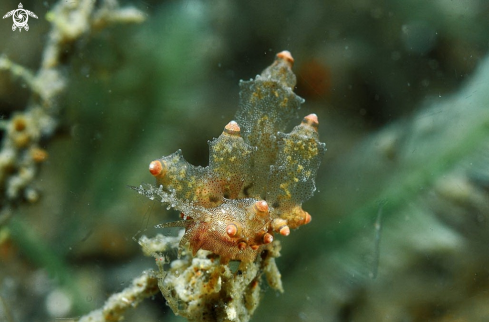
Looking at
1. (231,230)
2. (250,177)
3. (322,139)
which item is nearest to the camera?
(231,230)

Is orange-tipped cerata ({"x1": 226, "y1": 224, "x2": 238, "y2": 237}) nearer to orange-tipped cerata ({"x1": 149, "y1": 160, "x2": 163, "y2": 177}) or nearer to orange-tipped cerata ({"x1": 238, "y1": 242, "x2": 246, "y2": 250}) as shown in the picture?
orange-tipped cerata ({"x1": 238, "y1": 242, "x2": 246, "y2": 250})

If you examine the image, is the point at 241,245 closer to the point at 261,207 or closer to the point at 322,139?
the point at 261,207

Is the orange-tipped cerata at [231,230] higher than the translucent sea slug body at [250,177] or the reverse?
the reverse

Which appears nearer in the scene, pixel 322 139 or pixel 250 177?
pixel 250 177

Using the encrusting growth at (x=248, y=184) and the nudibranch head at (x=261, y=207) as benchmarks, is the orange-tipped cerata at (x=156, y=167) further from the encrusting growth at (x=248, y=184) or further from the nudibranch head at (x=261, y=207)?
the nudibranch head at (x=261, y=207)

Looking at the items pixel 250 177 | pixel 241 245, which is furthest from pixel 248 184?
pixel 241 245

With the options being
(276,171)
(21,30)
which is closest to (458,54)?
(276,171)

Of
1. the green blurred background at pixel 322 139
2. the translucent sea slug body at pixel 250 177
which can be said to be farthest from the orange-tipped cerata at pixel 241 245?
the green blurred background at pixel 322 139

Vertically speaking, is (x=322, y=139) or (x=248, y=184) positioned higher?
(x=322, y=139)
